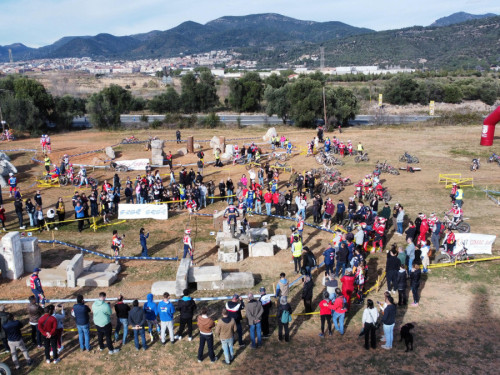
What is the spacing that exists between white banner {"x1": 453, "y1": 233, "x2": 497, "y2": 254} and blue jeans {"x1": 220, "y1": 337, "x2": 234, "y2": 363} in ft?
31.1

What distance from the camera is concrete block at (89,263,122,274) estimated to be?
14679 mm

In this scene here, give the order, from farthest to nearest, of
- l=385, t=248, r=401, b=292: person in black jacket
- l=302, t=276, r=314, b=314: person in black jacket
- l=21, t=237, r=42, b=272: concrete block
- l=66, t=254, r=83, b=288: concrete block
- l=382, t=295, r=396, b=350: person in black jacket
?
l=21, t=237, r=42, b=272: concrete block → l=66, t=254, r=83, b=288: concrete block → l=385, t=248, r=401, b=292: person in black jacket → l=302, t=276, r=314, b=314: person in black jacket → l=382, t=295, r=396, b=350: person in black jacket

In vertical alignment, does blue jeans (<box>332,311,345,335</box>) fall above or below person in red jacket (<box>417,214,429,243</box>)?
below

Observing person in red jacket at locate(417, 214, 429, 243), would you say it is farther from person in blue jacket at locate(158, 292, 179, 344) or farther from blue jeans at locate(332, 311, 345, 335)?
person in blue jacket at locate(158, 292, 179, 344)

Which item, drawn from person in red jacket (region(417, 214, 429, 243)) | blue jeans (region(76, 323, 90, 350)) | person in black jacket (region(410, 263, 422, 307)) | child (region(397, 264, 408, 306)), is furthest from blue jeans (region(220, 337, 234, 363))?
person in red jacket (region(417, 214, 429, 243))

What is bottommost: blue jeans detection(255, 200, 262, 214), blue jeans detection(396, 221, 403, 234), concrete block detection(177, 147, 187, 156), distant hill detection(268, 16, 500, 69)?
blue jeans detection(396, 221, 403, 234)

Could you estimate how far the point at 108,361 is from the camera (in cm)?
1027

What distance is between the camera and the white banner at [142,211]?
20.0 meters

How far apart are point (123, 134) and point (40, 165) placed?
14.1 meters

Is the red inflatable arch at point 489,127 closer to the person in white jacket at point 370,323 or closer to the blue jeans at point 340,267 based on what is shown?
the blue jeans at point 340,267

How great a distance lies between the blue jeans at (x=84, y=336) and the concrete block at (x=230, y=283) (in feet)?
12.7

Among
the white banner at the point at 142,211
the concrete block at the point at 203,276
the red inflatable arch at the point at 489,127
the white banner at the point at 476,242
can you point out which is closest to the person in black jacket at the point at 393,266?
the white banner at the point at 476,242

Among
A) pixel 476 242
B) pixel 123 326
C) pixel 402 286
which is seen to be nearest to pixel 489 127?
pixel 476 242

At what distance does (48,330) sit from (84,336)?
1.01 m
